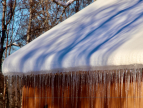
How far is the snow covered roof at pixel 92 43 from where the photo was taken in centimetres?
404

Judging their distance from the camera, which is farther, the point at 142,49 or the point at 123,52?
the point at 123,52

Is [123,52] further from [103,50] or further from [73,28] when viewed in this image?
[73,28]

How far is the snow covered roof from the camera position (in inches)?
159

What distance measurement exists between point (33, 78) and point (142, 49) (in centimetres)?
332

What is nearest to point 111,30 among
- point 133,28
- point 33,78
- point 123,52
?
point 133,28

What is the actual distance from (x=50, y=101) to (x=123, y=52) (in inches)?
110

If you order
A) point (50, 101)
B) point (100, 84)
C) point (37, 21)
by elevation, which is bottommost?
point (50, 101)

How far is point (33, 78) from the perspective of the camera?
6.25 meters

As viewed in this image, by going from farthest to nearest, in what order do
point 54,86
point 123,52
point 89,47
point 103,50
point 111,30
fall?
point 54,86, point 111,30, point 89,47, point 103,50, point 123,52

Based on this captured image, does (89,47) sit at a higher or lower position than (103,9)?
lower

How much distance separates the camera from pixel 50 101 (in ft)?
19.9

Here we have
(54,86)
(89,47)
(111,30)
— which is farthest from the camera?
(54,86)

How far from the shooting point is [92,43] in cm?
470

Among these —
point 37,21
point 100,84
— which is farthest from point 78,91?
point 37,21
